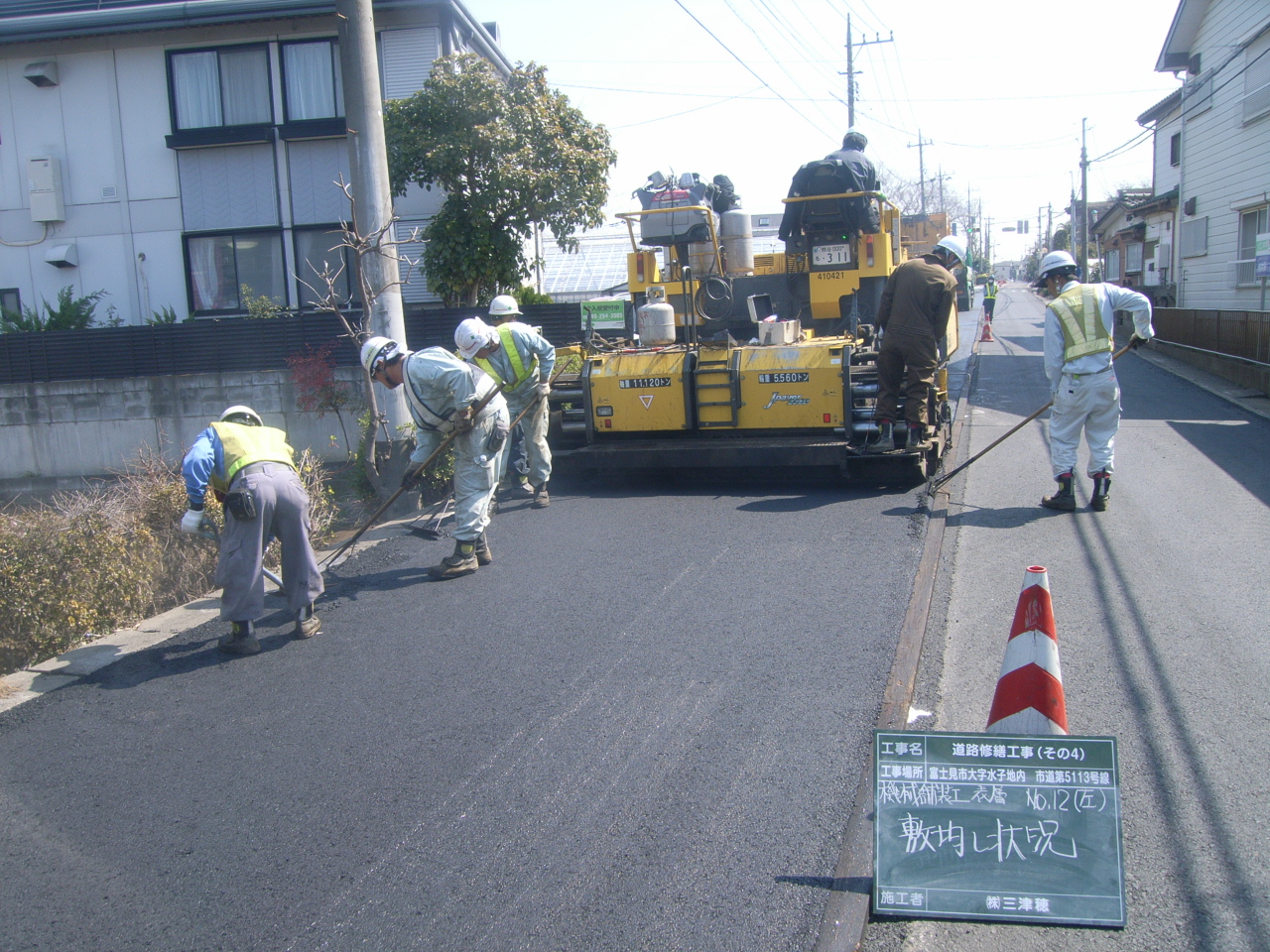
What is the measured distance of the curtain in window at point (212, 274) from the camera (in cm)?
1730

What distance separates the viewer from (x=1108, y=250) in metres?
41.5

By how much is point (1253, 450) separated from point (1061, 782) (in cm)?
895

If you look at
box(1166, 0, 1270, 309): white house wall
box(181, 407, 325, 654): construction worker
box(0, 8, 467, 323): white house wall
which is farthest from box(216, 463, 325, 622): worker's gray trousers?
box(1166, 0, 1270, 309): white house wall

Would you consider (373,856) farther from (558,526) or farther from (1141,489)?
(1141,489)

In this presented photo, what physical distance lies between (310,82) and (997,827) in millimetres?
17370

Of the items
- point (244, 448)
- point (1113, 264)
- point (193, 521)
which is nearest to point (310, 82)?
point (244, 448)

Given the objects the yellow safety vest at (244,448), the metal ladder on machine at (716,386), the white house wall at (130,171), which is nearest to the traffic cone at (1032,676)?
the yellow safety vest at (244,448)

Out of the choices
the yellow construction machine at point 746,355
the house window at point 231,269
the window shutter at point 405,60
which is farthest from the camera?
the house window at point 231,269

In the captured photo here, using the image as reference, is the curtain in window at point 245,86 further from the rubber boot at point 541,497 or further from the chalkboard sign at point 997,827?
the chalkboard sign at point 997,827

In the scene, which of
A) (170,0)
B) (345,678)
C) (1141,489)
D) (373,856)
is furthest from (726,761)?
(170,0)

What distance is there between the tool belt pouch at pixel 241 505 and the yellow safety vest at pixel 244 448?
0.11 meters

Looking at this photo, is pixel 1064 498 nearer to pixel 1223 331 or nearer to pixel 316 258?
pixel 1223 331

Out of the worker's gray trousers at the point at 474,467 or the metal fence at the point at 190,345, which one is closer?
the worker's gray trousers at the point at 474,467

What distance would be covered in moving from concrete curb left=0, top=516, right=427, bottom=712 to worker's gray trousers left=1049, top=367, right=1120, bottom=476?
5894mm
